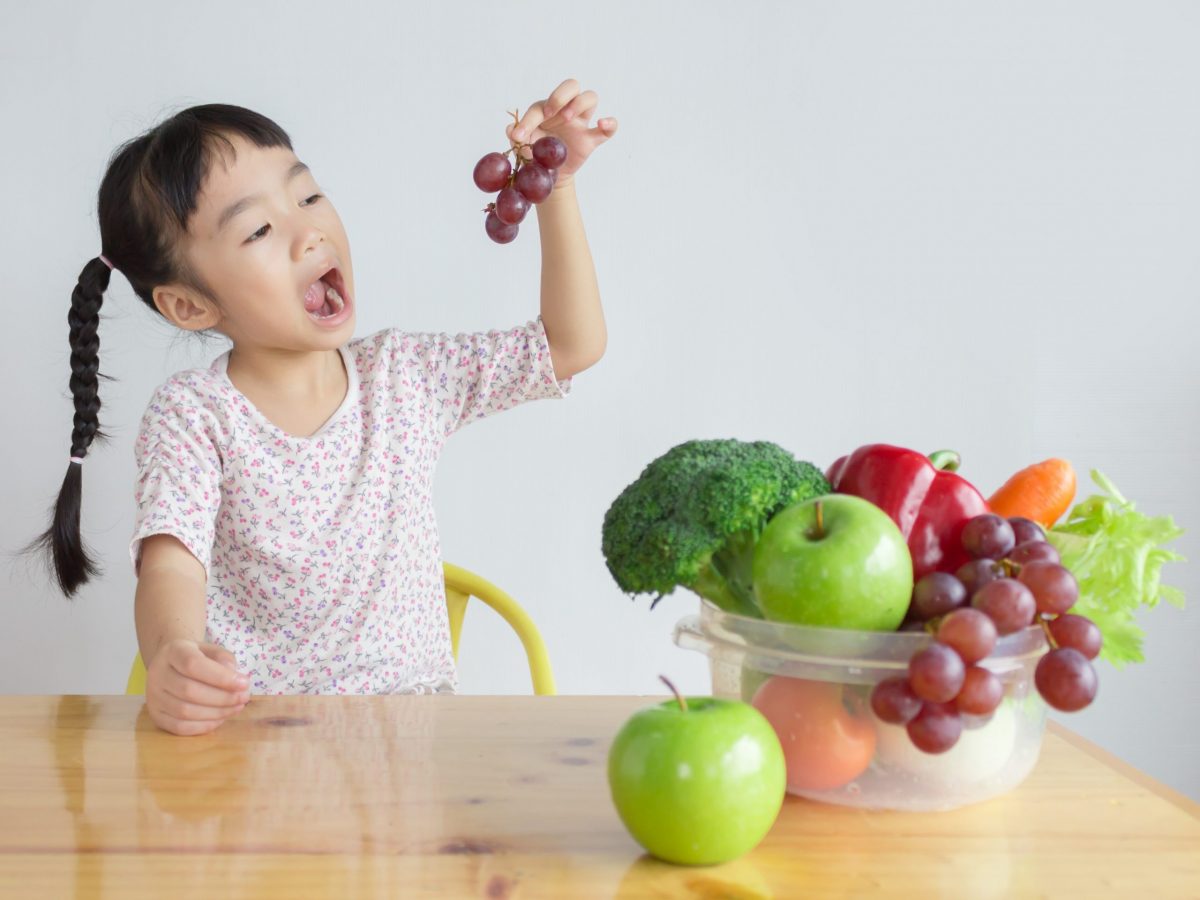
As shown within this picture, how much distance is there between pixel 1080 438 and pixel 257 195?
132cm

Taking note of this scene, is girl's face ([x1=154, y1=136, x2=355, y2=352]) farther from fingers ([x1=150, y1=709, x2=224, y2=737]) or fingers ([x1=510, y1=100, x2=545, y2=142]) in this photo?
fingers ([x1=150, y1=709, x2=224, y2=737])

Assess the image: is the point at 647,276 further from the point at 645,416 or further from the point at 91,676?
the point at 91,676

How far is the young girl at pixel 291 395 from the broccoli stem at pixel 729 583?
627 millimetres

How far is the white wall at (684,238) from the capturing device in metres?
1.76

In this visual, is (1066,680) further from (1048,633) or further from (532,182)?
(532,182)

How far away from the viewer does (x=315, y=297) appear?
1.37 meters

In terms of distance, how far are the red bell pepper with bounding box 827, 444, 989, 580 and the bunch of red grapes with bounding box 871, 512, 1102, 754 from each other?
14 millimetres

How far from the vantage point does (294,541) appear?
1374mm

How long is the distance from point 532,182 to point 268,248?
0.48 m

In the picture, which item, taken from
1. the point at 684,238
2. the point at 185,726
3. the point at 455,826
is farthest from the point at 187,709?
the point at 684,238

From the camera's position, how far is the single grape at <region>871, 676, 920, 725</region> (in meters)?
0.62

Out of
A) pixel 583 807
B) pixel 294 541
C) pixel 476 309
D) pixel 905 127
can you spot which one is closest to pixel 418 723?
pixel 583 807

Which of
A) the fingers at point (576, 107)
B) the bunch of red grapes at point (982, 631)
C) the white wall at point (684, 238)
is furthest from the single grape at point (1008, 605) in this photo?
the white wall at point (684, 238)

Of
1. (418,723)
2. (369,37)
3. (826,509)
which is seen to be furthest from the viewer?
(369,37)
